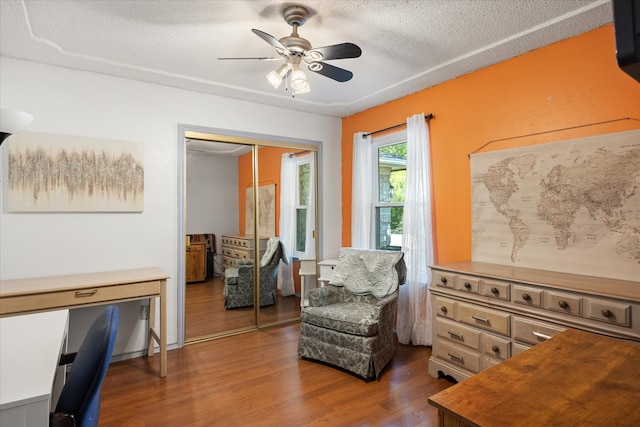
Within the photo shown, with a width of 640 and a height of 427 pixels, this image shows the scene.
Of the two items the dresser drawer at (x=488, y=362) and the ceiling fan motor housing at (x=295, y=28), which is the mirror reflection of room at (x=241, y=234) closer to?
the ceiling fan motor housing at (x=295, y=28)

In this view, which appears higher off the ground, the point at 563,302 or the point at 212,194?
the point at 212,194

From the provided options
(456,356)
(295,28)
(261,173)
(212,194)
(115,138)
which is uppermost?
(295,28)

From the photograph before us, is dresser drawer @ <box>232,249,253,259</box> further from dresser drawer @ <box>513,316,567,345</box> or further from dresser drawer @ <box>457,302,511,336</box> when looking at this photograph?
dresser drawer @ <box>513,316,567,345</box>

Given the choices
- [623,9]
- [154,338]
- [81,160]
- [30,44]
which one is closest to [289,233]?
[154,338]

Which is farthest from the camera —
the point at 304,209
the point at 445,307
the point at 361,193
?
the point at 304,209

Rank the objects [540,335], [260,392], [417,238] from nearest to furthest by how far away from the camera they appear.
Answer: [540,335] < [260,392] < [417,238]

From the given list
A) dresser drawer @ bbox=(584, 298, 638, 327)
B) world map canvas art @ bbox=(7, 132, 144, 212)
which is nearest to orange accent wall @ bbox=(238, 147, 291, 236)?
world map canvas art @ bbox=(7, 132, 144, 212)

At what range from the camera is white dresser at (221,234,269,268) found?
393cm

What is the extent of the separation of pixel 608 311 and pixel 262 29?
2.68m

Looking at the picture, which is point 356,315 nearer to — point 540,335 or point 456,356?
point 456,356

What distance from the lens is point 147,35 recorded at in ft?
8.23

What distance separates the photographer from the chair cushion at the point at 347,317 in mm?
2748

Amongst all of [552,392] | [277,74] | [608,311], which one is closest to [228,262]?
[277,74]

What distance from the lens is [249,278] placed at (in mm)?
4016
